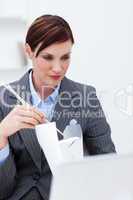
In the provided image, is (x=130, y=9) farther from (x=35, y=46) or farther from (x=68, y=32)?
(x=35, y=46)

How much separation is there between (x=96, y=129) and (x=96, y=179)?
799mm

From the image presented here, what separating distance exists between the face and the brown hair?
0.03 meters

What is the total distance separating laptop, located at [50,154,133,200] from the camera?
2.01ft

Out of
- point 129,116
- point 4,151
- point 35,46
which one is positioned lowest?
point 129,116

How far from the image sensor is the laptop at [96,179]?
611 millimetres

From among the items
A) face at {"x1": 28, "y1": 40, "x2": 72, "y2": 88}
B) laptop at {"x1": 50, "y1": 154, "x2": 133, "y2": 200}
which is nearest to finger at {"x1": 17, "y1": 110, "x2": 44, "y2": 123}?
face at {"x1": 28, "y1": 40, "x2": 72, "y2": 88}

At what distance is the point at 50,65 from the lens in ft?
4.69

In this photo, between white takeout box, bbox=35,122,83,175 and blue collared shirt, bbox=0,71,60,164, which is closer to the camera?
white takeout box, bbox=35,122,83,175

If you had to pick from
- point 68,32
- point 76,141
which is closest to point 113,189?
point 76,141

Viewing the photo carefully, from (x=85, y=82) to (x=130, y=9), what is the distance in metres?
0.34

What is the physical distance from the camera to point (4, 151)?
4.04 feet

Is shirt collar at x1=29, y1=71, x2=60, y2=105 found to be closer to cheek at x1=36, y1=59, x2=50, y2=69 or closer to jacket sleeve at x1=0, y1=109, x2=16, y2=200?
cheek at x1=36, y1=59, x2=50, y2=69

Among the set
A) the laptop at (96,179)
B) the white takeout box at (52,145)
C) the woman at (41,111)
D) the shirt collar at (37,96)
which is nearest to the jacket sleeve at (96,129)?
the woman at (41,111)

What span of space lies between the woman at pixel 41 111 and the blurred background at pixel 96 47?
94 mm
